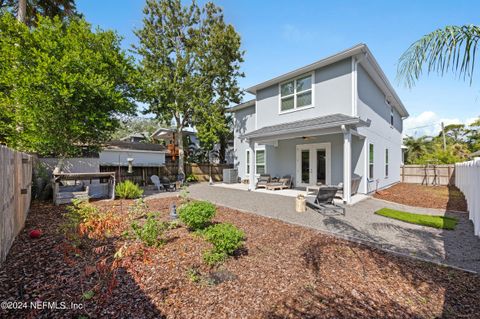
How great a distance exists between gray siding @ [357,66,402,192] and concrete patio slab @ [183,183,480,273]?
444 centimetres

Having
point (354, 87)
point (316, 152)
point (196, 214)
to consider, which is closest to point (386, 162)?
point (316, 152)

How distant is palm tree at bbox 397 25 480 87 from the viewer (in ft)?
8.97

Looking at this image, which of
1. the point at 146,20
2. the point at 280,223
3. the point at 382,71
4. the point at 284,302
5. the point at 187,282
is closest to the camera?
the point at 284,302

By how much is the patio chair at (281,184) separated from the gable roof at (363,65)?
5852 millimetres

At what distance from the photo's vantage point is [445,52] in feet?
9.31

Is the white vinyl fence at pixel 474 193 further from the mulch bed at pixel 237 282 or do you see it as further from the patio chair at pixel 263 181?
the patio chair at pixel 263 181

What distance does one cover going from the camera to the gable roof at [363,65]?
372 inches

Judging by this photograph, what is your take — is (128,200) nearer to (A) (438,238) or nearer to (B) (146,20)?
(A) (438,238)

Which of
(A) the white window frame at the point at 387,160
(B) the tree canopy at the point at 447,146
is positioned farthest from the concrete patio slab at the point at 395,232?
(B) the tree canopy at the point at 447,146

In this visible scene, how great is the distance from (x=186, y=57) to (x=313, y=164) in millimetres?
13318

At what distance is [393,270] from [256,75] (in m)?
13.6

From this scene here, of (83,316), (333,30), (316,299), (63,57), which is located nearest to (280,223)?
(316,299)

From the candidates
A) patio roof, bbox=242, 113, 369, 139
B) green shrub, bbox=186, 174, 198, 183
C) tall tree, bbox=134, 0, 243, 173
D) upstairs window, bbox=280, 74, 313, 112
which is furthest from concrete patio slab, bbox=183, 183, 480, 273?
tall tree, bbox=134, 0, 243, 173

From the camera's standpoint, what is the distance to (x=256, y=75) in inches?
579
